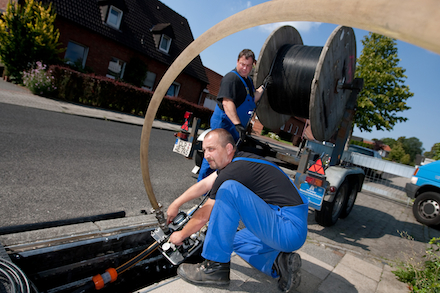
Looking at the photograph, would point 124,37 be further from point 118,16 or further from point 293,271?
point 293,271

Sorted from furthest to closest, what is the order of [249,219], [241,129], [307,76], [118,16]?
[118,16], [307,76], [241,129], [249,219]

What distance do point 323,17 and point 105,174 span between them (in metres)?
4.47

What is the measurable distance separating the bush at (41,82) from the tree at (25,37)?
4.26ft

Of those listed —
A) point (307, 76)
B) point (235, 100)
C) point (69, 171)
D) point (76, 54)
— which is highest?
point (76, 54)

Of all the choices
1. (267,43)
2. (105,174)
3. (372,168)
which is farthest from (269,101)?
(372,168)

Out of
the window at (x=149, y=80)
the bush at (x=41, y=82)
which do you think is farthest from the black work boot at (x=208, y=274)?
the window at (x=149, y=80)

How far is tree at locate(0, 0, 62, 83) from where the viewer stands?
12.4m

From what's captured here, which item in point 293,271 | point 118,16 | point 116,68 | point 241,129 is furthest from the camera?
point 116,68

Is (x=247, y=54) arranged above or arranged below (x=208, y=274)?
above

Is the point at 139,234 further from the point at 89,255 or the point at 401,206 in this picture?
the point at 401,206

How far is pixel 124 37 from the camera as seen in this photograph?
61.8 ft

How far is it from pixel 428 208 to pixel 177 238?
7082mm

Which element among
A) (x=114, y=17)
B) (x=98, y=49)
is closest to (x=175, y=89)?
(x=114, y=17)

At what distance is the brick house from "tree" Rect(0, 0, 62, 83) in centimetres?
132
